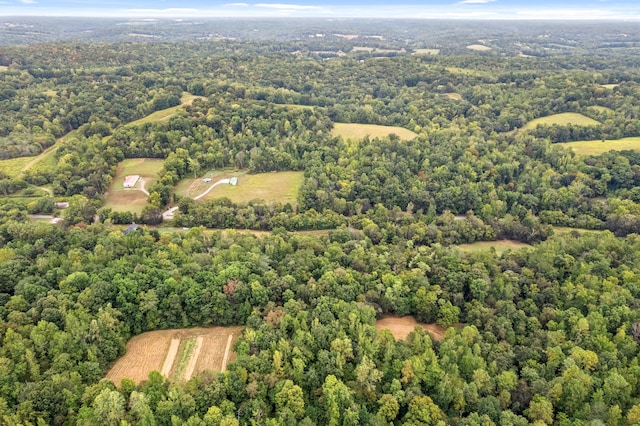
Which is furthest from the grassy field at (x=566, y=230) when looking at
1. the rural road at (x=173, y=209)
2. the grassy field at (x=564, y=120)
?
the rural road at (x=173, y=209)

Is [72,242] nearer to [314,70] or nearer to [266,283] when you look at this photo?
[266,283]

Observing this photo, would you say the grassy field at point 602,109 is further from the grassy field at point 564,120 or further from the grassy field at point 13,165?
the grassy field at point 13,165

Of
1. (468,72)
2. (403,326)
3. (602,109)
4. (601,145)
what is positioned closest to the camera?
(403,326)

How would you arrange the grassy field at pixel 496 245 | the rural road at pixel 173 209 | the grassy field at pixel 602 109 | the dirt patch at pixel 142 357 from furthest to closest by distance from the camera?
the grassy field at pixel 602 109 < the rural road at pixel 173 209 < the grassy field at pixel 496 245 < the dirt patch at pixel 142 357

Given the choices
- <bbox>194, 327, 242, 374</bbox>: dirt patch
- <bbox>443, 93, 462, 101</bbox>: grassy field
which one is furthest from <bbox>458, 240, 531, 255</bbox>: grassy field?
<bbox>443, 93, 462, 101</bbox>: grassy field

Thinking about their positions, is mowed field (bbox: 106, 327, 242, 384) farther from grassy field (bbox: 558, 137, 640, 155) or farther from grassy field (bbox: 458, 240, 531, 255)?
grassy field (bbox: 558, 137, 640, 155)

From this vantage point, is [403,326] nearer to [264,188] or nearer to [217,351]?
[217,351]

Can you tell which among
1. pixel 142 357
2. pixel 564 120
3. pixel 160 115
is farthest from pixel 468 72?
pixel 142 357
